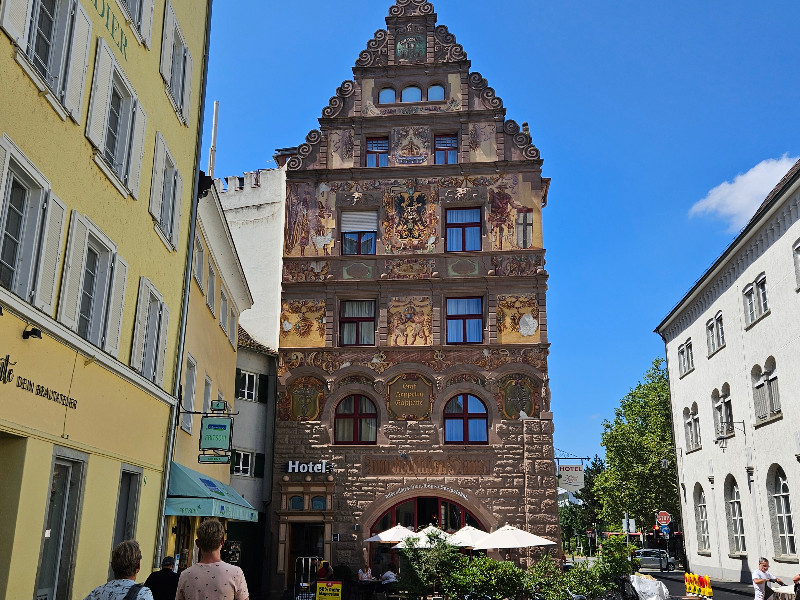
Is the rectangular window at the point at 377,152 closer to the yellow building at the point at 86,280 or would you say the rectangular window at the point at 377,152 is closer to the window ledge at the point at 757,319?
the window ledge at the point at 757,319

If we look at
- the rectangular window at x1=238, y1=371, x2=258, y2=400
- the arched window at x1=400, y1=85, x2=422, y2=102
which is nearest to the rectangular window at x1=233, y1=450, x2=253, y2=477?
the rectangular window at x1=238, y1=371, x2=258, y2=400

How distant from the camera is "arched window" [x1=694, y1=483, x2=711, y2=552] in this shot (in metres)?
30.8

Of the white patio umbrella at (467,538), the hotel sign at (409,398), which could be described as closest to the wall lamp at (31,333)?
the white patio umbrella at (467,538)

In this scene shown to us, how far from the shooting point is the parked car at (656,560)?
45.1 metres

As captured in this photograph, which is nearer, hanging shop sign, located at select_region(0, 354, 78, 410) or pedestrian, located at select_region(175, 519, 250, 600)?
pedestrian, located at select_region(175, 519, 250, 600)

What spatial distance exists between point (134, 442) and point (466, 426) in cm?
1574

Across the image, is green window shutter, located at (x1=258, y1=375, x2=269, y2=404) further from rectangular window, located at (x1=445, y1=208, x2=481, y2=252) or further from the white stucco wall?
rectangular window, located at (x1=445, y1=208, x2=481, y2=252)

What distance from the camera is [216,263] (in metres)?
21.7

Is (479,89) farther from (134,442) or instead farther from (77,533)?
(77,533)

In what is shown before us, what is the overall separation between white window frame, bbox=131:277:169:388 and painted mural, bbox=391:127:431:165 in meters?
16.4

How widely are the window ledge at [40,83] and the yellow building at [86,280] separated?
2cm

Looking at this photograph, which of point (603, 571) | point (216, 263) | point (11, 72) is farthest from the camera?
point (216, 263)

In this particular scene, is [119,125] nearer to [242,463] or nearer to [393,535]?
[393,535]

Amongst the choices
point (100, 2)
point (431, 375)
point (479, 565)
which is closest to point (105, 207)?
point (100, 2)
